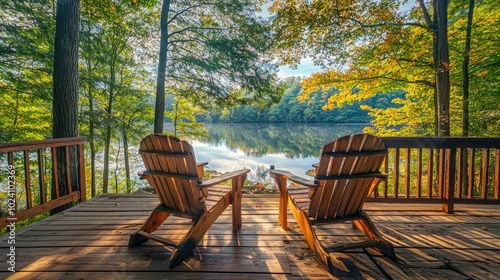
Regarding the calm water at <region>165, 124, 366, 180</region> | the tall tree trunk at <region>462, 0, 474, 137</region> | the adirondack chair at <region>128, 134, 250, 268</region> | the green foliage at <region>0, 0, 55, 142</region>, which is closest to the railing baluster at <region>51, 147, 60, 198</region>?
the adirondack chair at <region>128, 134, 250, 268</region>

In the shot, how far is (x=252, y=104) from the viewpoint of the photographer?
525 centimetres

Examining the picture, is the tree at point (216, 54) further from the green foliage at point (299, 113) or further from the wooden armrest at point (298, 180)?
the green foliage at point (299, 113)

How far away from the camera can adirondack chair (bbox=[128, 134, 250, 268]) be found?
166 cm

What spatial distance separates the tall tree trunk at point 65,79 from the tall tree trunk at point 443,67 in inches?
232

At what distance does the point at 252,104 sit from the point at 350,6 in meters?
2.80

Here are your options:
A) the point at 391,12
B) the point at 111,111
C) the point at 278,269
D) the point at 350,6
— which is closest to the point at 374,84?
the point at 391,12

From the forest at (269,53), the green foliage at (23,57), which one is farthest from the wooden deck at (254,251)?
the green foliage at (23,57)

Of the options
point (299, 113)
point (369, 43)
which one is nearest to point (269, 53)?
point (369, 43)

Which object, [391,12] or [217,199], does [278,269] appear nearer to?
[217,199]

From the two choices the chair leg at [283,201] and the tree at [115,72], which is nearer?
the chair leg at [283,201]

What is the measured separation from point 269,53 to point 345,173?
4.00 metres

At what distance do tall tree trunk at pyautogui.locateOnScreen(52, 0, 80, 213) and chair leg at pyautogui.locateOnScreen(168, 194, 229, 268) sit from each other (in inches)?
88.7

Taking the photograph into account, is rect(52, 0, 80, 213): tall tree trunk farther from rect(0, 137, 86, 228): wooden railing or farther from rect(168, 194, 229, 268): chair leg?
rect(168, 194, 229, 268): chair leg

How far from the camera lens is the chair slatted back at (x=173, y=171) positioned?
166cm
